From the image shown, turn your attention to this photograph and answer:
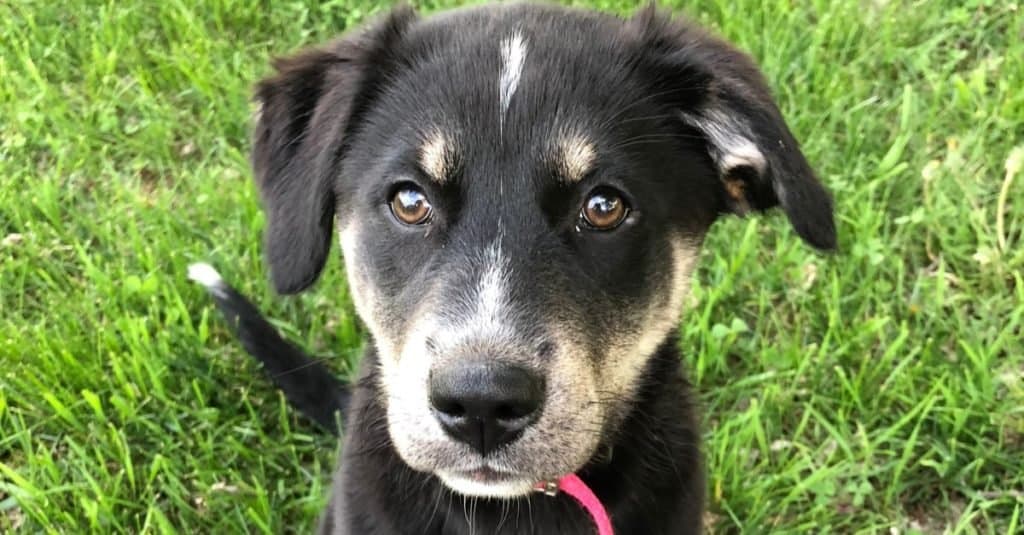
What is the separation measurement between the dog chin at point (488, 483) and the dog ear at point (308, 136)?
697 millimetres

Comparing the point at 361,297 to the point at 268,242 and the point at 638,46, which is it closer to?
the point at 268,242

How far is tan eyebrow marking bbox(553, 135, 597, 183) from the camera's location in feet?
7.52

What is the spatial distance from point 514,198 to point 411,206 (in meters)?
0.28

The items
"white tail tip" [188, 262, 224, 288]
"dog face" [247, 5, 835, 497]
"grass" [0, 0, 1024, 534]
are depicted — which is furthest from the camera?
"white tail tip" [188, 262, 224, 288]

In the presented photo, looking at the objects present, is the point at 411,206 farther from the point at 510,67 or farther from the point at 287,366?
the point at 287,366

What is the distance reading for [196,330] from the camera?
376cm

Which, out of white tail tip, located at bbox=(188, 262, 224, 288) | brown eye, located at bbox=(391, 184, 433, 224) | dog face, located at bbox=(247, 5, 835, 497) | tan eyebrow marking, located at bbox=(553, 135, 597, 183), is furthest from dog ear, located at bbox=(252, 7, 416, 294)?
white tail tip, located at bbox=(188, 262, 224, 288)

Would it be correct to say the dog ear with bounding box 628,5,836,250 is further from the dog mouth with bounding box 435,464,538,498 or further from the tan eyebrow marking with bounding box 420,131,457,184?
the dog mouth with bounding box 435,464,538,498

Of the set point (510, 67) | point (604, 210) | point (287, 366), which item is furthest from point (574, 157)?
point (287, 366)

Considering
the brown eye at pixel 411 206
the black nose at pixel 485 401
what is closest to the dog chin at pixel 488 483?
the black nose at pixel 485 401

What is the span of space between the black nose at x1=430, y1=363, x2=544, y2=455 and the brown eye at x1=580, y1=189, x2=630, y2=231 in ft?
1.45

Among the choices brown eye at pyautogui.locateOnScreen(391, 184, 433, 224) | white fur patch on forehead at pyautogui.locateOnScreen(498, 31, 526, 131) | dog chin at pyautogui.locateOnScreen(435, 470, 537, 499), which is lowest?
dog chin at pyautogui.locateOnScreen(435, 470, 537, 499)

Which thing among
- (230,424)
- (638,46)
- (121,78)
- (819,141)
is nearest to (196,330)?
(230,424)

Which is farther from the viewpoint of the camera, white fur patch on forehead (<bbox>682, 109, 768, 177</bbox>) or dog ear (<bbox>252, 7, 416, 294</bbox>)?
dog ear (<bbox>252, 7, 416, 294</bbox>)
